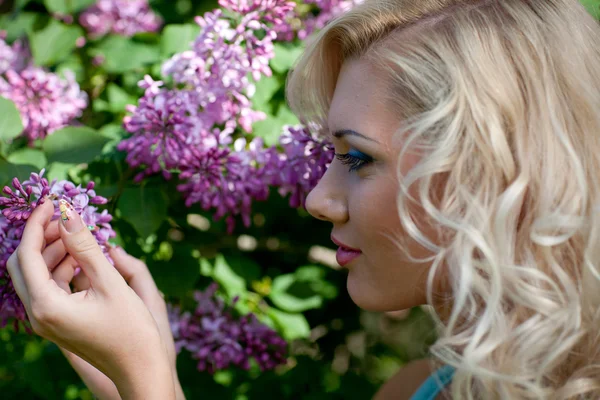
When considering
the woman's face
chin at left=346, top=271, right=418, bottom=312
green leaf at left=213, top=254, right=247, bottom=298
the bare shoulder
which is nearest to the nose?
the woman's face

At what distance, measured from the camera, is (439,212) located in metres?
1.04

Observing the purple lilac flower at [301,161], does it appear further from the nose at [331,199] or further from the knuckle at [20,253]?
the knuckle at [20,253]

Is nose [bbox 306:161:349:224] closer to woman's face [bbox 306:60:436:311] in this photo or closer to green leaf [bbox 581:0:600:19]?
woman's face [bbox 306:60:436:311]

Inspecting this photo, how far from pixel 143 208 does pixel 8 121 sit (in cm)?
31

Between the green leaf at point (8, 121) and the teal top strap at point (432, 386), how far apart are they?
3.05ft

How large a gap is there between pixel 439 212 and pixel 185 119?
0.55 metres

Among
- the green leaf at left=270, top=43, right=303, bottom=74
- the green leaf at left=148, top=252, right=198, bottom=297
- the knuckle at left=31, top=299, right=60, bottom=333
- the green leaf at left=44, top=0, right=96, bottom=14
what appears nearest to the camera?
the knuckle at left=31, top=299, right=60, bottom=333

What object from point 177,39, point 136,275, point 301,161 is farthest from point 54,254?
point 177,39

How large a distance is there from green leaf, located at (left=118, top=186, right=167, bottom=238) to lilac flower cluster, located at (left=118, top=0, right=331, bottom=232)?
0.12ft

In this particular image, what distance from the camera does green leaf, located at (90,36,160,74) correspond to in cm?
170

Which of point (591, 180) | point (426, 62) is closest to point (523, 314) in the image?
point (591, 180)

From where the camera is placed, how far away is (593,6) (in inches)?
51.4

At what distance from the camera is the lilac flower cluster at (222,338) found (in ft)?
5.09

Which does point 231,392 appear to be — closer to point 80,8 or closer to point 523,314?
point 523,314
